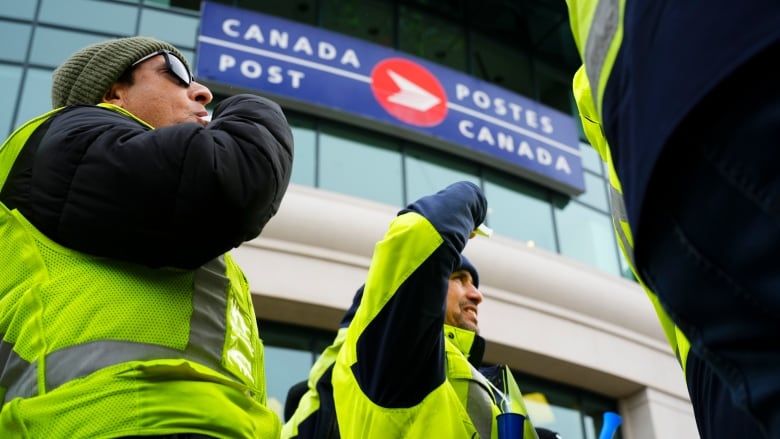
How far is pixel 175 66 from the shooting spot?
2389 mm

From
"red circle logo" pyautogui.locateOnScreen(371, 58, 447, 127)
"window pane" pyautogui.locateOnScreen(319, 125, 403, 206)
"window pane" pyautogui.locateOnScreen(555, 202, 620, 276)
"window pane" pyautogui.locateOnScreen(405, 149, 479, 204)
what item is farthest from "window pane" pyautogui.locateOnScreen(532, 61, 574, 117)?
"window pane" pyautogui.locateOnScreen(319, 125, 403, 206)

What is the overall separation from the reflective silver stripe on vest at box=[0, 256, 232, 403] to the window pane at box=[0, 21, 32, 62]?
10381 mm

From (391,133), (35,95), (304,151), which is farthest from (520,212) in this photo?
(35,95)

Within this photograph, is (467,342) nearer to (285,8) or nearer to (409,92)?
(409,92)

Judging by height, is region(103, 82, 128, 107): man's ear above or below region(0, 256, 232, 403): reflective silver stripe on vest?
above

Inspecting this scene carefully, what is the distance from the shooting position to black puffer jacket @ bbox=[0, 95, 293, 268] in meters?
1.81

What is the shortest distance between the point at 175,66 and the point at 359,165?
931 centimetres

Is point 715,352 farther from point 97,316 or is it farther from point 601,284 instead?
point 601,284

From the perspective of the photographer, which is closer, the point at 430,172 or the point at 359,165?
the point at 359,165

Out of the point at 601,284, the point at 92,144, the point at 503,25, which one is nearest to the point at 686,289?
the point at 92,144

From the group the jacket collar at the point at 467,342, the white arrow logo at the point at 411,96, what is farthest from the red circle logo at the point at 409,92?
the jacket collar at the point at 467,342

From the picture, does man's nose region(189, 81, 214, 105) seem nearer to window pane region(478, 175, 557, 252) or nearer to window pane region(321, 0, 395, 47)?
window pane region(478, 175, 557, 252)

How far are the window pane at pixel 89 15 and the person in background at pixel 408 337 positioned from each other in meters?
9.82

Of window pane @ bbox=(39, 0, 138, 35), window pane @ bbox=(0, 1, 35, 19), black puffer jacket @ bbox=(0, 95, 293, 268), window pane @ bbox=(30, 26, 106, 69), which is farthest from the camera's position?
window pane @ bbox=(39, 0, 138, 35)
